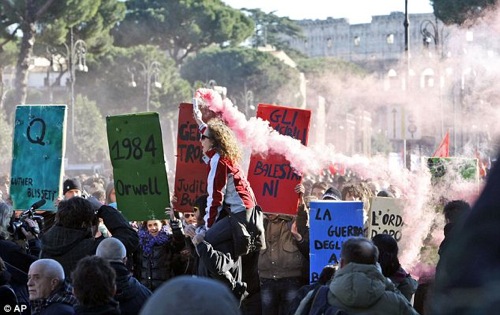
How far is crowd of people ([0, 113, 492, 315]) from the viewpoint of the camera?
475 centimetres

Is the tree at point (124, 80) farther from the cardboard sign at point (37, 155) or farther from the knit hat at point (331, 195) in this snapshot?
the cardboard sign at point (37, 155)

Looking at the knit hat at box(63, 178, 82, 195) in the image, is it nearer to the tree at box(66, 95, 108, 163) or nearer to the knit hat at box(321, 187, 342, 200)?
the knit hat at box(321, 187, 342, 200)

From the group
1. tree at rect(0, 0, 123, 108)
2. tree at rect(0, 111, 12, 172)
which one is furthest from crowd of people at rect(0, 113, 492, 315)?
tree at rect(0, 111, 12, 172)

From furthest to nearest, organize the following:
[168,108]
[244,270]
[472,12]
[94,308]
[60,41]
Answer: [168,108] → [60,41] → [472,12] → [244,270] → [94,308]

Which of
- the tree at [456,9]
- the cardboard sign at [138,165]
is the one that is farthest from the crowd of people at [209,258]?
the tree at [456,9]

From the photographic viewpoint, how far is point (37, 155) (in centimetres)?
816

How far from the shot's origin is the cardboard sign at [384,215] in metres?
8.47

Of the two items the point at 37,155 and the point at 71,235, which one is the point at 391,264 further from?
the point at 37,155

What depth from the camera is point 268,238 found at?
8.45 meters

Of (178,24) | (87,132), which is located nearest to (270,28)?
(178,24)

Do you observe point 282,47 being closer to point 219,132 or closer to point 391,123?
point 391,123

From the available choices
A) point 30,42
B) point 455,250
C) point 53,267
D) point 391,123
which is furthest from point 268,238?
point 30,42

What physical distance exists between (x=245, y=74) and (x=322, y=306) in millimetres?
79481

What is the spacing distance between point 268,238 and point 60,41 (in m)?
36.3
